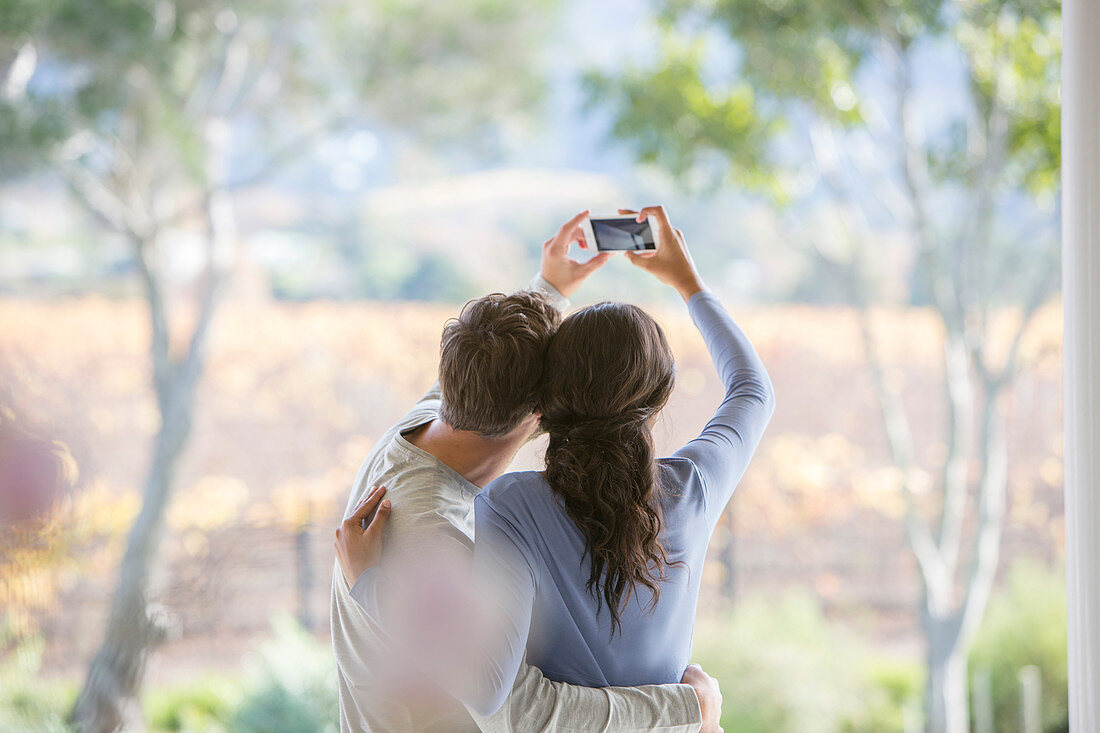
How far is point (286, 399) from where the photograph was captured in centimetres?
377

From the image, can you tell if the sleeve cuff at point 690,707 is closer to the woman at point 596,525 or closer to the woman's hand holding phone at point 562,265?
the woman at point 596,525

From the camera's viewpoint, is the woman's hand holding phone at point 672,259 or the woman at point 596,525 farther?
the woman's hand holding phone at point 672,259

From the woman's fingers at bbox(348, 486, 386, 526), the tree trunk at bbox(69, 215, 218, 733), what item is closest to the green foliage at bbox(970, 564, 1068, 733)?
the woman's fingers at bbox(348, 486, 386, 526)

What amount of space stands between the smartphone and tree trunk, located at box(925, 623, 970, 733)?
2.58m

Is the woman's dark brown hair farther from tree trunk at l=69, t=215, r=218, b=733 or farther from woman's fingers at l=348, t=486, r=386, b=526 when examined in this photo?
tree trunk at l=69, t=215, r=218, b=733

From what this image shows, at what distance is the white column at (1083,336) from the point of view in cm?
132

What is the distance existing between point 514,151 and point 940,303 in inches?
77.2

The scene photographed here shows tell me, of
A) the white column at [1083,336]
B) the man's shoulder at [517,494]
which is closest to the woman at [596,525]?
the man's shoulder at [517,494]

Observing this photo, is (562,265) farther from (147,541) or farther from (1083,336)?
(147,541)

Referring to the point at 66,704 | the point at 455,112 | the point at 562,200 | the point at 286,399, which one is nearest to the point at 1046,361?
the point at 562,200

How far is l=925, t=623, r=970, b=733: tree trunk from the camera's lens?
2969mm

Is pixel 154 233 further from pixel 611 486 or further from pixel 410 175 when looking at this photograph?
pixel 611 486

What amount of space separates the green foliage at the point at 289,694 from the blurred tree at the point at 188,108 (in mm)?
411

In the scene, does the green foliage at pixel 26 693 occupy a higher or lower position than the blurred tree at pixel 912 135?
lower
